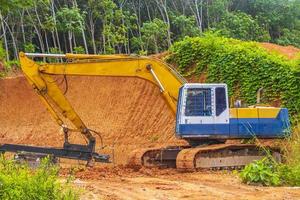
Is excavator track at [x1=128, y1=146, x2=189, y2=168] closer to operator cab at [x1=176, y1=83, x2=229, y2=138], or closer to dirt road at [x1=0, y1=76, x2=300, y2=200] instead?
operator cab at [x1=176, y1=83, x2=229, y2=138]

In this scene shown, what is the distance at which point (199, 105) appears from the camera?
17062 mm

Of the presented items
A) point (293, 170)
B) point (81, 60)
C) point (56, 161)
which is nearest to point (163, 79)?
point (81, 60)

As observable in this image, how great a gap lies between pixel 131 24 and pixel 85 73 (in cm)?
3775

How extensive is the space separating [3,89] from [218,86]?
20.9m

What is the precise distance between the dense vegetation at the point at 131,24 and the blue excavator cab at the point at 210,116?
25.5m

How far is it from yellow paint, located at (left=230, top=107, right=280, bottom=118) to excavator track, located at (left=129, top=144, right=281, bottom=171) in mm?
861

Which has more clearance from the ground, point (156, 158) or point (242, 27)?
point (242, 27)

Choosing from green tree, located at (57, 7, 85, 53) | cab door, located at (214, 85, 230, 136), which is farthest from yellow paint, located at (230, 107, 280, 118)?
green tree, located at (57, 7, 85, 53)

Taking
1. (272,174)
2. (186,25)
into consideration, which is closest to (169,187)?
(272,174)

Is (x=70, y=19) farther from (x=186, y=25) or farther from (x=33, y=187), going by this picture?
(x=33, y=187)

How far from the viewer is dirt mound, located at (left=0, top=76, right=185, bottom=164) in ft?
89.6

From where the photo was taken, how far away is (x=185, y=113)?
1692 centimetres

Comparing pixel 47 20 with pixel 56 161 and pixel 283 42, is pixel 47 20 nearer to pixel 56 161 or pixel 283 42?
pixel 283 42

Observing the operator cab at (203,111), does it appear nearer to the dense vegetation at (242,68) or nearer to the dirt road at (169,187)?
the dirt road at (169,187)
